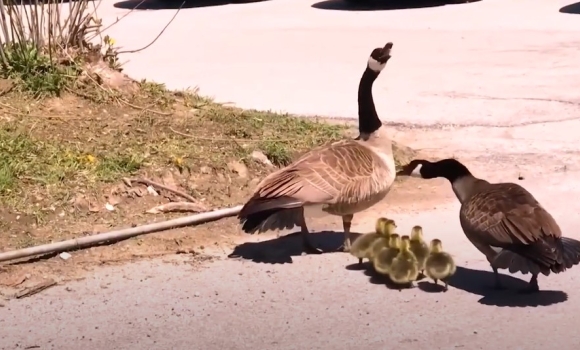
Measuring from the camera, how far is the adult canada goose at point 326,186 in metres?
5.02

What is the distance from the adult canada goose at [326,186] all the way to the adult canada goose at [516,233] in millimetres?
615

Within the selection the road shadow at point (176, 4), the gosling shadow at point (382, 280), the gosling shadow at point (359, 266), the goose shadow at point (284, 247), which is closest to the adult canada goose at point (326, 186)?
the goose shadow at point (284, 247)

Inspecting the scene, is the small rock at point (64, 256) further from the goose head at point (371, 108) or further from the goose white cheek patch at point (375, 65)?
the goose white cheek patch at point (375, 65)

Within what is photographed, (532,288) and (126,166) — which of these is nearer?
(532,288)

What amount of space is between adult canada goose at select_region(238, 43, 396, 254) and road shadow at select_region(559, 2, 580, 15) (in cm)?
1138

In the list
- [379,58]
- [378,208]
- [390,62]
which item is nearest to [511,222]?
[379,58]

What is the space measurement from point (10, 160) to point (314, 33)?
9178 millimetres

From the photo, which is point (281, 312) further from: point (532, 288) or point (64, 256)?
point (64, 256)

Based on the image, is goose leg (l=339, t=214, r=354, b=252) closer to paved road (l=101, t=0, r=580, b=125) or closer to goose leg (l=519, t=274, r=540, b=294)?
goose leg (l=519, t=274, r=540, b=294)

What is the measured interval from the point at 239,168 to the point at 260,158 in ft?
0.79

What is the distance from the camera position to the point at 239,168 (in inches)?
259

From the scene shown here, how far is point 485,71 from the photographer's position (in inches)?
441

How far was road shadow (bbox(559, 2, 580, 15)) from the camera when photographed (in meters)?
15.9

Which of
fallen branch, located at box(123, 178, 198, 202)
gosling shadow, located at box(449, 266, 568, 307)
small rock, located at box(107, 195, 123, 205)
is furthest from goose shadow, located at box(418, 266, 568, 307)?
small rock, located at box(107, 195, 123, 205)
